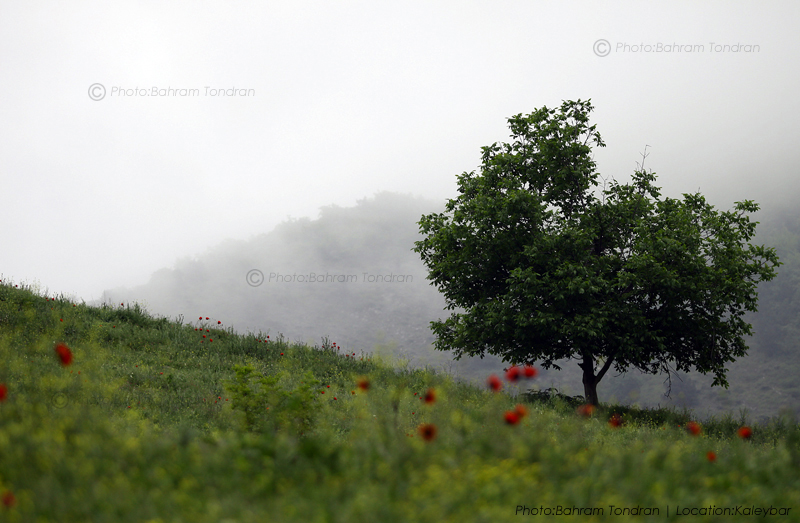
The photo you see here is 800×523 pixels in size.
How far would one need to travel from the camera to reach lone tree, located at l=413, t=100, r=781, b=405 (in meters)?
14.7

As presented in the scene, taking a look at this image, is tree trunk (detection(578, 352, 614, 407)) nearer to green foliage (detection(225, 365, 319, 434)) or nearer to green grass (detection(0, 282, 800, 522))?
green grass (detection(0, 282, 800, 522))

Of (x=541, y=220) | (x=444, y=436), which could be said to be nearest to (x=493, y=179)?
(x=541, y=220)

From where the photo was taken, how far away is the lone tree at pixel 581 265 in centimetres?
1473

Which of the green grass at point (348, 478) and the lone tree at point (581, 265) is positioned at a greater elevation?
the lone tree at point (581, 265)

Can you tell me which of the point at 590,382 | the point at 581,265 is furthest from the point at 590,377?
the point at 581,265

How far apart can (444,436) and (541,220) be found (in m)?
12.4
